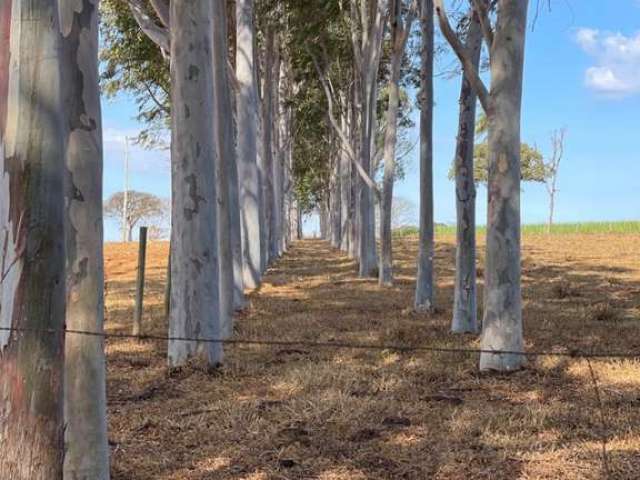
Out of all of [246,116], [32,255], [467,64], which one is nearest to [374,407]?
[32,255]

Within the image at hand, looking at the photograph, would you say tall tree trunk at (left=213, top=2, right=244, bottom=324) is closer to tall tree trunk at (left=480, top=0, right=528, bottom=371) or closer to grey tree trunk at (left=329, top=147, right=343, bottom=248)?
tall tree trunk at (left=480, top=0, right=528, bottom=371)

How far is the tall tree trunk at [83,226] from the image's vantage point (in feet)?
10.5

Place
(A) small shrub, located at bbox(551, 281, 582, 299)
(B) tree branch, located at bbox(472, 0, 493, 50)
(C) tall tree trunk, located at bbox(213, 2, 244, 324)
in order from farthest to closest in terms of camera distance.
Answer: (A) small shrub, located at bbox(551, 281, 582, 299) → (C) tall tree trunk, located at bbox(213, 2, 244, 324) → (B) tree branch, located at bbox(472, 0, 493, 50)

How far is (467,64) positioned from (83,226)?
4365 mm

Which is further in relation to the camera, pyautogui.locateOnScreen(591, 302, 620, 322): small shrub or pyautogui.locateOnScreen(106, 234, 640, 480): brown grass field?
pyautogui.locateOnScreen(591, 302, 620, 322): small shrub

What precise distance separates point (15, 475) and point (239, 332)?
6.02 meters

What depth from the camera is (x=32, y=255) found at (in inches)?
85.5

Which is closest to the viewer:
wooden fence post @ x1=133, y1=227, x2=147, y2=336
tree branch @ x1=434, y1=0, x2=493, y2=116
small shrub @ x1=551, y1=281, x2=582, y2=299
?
tree branch @ x1=434, y1=0, x2=493, y2=116

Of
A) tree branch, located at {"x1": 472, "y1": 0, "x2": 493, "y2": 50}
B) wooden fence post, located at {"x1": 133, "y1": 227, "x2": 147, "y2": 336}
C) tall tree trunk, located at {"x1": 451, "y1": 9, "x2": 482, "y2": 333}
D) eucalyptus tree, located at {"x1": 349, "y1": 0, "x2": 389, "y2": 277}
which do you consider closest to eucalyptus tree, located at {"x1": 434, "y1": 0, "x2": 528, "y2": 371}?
tree branch, located at {"x1": 472, "y1": 0, "x2": 493, "y2": 50}

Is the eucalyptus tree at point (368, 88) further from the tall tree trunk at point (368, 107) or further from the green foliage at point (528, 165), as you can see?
the green foliage at point (528, 165)

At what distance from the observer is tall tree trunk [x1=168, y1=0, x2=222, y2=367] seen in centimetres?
596

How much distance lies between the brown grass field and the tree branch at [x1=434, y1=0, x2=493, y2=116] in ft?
7.92

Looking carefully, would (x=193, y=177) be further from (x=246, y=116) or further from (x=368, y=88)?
(x=368, y=88)

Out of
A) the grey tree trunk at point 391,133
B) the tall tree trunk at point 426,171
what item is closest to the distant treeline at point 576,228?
the grey tree trunk at point 391,133
